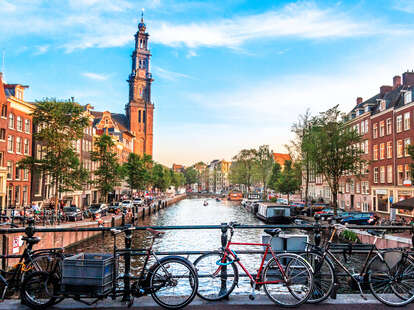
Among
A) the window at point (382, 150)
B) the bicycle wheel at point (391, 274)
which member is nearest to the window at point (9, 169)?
the bicycle wheel at point (391, 274)

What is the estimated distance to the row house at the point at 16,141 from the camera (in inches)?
1526

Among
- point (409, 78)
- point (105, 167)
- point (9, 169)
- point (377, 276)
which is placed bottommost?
point (377, 276)

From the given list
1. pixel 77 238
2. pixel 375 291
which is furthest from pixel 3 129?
pixel 375 291

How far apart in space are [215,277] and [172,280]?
750 mm

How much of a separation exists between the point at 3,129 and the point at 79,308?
3783 cm

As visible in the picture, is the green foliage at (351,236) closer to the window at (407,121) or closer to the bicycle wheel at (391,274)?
the window at (407,121)

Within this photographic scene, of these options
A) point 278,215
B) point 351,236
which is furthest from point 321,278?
point 278,215

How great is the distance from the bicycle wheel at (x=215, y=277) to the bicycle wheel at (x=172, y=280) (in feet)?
0.85

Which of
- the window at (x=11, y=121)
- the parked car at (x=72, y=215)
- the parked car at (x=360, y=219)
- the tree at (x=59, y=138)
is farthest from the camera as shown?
the window at (x=11, y=121)

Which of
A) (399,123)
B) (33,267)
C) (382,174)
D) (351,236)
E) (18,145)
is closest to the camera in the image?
(33,267)

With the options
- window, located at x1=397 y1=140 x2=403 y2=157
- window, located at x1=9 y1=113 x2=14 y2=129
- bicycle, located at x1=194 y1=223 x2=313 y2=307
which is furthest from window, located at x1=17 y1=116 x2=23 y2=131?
window, located at x1=397 y1=140 x2=403 y2=157

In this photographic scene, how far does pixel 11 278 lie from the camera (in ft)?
21.6

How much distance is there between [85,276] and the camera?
5953 millimetres

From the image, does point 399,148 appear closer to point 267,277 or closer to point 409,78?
point 409,78
